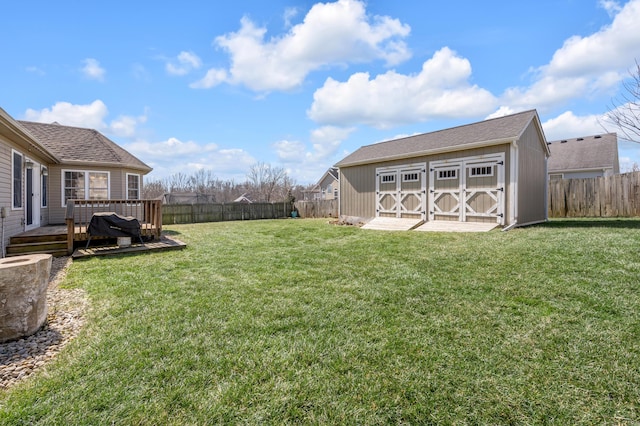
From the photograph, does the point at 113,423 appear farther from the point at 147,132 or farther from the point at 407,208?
the point at 147,132

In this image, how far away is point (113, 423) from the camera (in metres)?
1.79

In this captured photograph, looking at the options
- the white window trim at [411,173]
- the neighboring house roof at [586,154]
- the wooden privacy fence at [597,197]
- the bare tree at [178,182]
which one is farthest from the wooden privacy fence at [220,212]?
the bare tree at [178,182]

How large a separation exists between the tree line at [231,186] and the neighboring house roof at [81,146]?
45.2 ft

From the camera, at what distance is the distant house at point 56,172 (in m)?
7.05

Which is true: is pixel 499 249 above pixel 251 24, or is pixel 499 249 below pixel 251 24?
below

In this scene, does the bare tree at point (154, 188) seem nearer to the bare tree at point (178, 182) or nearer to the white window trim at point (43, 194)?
the bare tree at point (178, 182)

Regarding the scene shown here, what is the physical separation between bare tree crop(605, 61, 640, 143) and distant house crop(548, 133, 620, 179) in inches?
566

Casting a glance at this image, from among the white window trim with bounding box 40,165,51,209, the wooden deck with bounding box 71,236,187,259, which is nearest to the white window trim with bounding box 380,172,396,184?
the wooden deck with bounding box 71,236,187,259

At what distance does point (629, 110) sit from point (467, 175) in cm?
399

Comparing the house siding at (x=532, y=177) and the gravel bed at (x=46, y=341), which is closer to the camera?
the gravel bed at (x=46, y=341)

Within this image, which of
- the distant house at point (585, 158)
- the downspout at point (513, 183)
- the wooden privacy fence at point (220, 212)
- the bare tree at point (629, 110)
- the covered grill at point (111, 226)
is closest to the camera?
the bare tree at point (629, 110)

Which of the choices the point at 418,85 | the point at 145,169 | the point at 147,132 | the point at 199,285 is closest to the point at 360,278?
the point at 199,285

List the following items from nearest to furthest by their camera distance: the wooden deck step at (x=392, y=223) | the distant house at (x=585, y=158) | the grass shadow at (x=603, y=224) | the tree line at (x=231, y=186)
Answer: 1. the grass shadow at (x=603, y=224)
2. the wooden deck step at (x=392, y=223)
3. the distant house at (x=585, y=158)
4. the tree line at (x=231, y=186)

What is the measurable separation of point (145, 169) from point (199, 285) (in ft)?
34.2
